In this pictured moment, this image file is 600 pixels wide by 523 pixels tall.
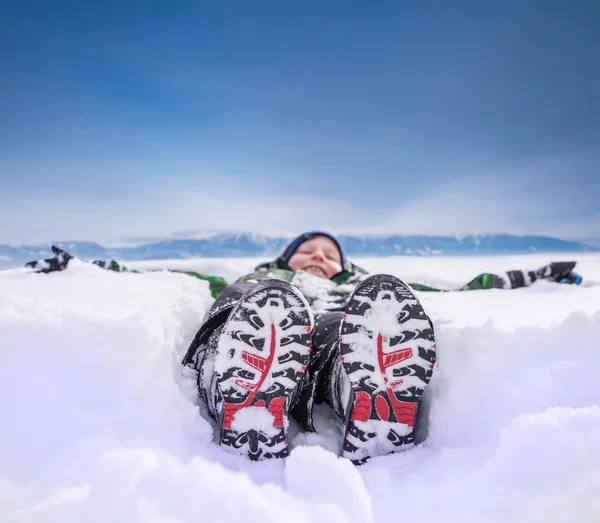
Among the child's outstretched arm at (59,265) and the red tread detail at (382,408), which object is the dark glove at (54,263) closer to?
the child's outstretched arm at (59,265)

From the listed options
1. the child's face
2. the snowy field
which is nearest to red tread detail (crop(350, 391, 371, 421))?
the snowy field

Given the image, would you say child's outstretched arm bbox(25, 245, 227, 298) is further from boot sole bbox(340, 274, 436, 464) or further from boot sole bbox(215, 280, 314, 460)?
boot sole bbox(340, 274, 436, 464)

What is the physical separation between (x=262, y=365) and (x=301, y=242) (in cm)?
140

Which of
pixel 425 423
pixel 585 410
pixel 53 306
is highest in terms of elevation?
pixel 53 306

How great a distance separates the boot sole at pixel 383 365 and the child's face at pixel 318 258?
1.01 m

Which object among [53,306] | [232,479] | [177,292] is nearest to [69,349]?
[53,306]

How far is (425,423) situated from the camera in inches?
41.0

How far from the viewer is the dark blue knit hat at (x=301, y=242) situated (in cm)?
229

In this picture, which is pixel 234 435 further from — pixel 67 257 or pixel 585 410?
pixel 67 257

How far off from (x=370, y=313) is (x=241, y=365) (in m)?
0.35

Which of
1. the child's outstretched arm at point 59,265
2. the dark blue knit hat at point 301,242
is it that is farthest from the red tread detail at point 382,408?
the dark blue knit hat at point 301,242

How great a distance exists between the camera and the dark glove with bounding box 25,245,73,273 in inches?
81.1

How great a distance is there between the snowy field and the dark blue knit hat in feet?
3.43

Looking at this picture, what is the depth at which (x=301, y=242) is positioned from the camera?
2314 millimetres
